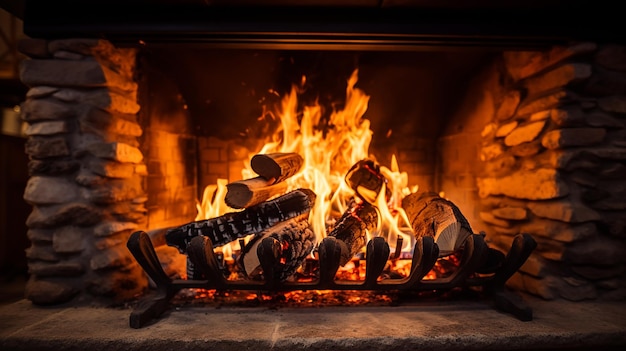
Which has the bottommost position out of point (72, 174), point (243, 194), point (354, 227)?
point (354, 227)

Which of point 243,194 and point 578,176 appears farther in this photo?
point 578,176

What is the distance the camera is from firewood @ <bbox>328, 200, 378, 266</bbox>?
7.13 ft

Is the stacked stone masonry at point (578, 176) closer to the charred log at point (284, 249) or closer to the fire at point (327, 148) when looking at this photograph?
the fire at point (327, 148)

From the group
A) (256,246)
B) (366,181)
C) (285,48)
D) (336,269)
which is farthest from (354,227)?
(285,48)

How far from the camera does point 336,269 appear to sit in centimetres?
184

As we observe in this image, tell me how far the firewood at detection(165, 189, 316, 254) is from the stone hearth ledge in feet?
1.23

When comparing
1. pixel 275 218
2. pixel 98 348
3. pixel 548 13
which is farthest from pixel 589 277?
pixel 98 348

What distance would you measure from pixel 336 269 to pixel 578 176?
1539 mm

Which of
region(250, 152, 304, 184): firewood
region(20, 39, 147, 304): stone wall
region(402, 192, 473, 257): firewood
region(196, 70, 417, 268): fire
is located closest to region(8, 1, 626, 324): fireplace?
region(20, 39, 147, 304): stone wall

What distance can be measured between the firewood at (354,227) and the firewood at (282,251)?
0.67 feet

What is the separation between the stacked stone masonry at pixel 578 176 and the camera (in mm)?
2133

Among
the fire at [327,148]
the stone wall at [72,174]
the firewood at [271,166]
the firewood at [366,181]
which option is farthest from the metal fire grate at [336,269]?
the fire at [327,148]

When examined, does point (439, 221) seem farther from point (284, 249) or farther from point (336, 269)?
point (284, 249)

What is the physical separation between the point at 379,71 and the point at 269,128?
104 cm
